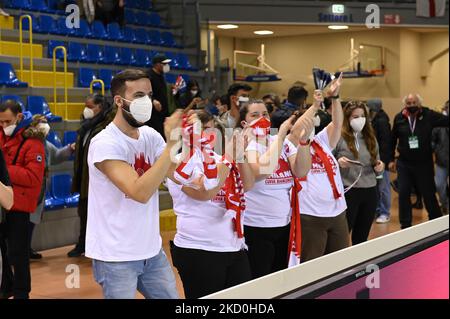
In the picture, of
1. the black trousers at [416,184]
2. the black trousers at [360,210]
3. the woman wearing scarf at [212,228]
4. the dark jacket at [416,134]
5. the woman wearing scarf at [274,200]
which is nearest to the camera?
the woman wearing scarf at [212,228]

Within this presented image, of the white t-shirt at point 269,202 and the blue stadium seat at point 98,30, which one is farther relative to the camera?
the blue stadium seat at point 98,30

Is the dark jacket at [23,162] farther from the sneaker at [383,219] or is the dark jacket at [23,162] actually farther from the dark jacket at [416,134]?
the dark jacket at [416,134]

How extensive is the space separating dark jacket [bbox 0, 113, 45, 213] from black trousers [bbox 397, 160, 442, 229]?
137 inches

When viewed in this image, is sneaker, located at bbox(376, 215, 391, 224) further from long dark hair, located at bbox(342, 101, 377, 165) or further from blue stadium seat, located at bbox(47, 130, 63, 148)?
blue stadium seat, located at bbox(47, 130, 63, 148)

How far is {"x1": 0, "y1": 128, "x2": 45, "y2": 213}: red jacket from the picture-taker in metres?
3.69

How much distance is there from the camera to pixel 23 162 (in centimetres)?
371

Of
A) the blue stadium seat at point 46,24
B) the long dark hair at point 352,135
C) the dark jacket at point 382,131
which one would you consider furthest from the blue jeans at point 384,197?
the blue stadium seat at point 46,24

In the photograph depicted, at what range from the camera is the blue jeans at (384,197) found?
6.01m

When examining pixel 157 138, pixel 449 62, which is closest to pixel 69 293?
pixel 157 138

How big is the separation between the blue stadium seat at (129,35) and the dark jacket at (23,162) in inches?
180

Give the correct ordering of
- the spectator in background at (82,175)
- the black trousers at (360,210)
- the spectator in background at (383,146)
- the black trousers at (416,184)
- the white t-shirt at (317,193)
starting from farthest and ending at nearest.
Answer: the black trousers at (416,184) < the spectator in background at (383,146) < the spectator in background at (82,175) < the black trousers at (360,210) < the white t-shirt at (317,193)

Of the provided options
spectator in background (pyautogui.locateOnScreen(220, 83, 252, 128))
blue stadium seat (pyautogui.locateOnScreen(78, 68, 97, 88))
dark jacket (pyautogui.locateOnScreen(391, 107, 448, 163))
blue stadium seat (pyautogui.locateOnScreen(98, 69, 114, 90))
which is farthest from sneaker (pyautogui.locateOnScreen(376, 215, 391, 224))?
blue stadium seat (pyautogui.locateOnScreen(78, 68, 97, 88))

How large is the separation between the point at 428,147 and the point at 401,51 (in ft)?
21.9
